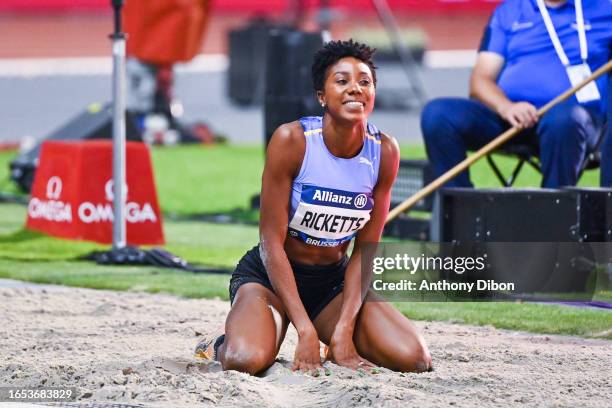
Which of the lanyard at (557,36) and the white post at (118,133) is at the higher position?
the lanyard at (557,36)

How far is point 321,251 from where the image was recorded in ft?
19.7

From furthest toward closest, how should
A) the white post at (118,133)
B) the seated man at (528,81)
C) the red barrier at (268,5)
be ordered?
1. the red barrier at (268,5)
2. the white post at (118,133)
3. the seated man at (528,81)

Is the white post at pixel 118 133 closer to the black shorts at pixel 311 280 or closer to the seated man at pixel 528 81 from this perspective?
the seated man at pixel 528 81

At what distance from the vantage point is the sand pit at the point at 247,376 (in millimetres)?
5191

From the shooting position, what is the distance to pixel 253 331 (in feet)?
18.9

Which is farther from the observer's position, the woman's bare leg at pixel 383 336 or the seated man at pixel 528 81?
the seated man at pixel 528 81

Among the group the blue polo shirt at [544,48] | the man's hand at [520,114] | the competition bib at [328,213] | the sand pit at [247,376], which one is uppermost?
the blue polo shirt at [544,48]

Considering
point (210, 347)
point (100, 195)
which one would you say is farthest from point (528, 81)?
point (210, 347)

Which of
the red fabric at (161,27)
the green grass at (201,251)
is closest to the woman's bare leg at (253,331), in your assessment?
the green grass at (201,251)

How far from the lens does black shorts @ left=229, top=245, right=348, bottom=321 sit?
601 centimetres

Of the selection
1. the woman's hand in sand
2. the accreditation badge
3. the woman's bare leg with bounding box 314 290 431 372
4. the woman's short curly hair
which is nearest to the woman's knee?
the woman's bare leg with bounding box 314 290 431 372

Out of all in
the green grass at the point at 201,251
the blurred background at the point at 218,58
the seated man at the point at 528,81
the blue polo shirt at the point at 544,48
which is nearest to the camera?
the green grass at the point at 201,251

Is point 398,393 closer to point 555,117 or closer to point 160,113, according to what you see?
point 555,117

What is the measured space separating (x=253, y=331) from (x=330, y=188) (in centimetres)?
67
